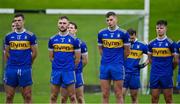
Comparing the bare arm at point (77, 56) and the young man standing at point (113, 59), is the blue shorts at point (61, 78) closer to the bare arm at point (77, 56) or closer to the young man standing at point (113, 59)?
the bare arm at point (77, 56)

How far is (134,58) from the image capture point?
20.1 m

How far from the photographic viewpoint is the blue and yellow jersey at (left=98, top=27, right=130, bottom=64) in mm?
16781

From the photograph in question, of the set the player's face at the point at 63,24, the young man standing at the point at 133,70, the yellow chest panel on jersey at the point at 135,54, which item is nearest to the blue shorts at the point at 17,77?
the player's face at the point at 63,24

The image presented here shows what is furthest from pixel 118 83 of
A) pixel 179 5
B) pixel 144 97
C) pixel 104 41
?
pixel 179 5

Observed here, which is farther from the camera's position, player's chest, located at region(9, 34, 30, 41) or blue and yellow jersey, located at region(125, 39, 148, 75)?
blue and yellow jersey, located at region(125, 39, 148, 75)

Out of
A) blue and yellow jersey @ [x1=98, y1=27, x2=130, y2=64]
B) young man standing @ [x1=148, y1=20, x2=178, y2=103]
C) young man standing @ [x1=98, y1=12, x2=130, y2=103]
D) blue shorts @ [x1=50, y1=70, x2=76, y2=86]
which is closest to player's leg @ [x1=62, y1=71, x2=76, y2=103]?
blue shorts @ [x1=50, y1=70, x2=76, y2=86]

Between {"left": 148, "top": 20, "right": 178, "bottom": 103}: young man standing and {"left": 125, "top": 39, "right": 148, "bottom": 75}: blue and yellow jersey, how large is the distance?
112 inches

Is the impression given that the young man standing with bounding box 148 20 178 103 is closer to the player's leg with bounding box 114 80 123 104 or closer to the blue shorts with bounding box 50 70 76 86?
the player's leg with bounding box 114 80 123 104

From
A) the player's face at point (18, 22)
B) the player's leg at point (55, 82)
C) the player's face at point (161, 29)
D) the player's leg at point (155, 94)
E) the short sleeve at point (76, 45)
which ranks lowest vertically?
the player's leg at point (155, 94)

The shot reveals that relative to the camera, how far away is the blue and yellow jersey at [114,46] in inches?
661

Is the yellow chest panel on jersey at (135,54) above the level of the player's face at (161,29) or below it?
below

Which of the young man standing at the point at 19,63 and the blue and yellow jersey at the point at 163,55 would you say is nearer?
the young man standing at the point at 19,63

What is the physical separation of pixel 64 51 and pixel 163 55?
250 cm

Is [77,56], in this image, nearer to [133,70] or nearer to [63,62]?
[63,62]
